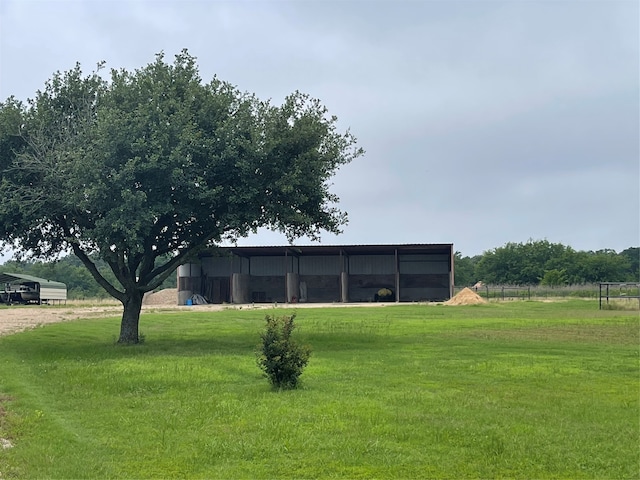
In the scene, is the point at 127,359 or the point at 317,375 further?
the point at 127,359

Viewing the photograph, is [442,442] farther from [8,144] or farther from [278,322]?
[8,144]

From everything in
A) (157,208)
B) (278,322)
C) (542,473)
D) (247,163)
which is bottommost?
(542,473)

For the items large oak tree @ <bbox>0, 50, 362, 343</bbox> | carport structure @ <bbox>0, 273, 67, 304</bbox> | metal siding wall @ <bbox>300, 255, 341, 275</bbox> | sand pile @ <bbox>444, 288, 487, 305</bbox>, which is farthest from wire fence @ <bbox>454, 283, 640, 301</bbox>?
large oak tree @ <bbox>0, 50, 362, 343</bbox>

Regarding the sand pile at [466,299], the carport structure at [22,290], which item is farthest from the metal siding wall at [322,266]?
the carport structure at [22,290]

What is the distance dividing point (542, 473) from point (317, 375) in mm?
7713

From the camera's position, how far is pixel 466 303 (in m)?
56.0

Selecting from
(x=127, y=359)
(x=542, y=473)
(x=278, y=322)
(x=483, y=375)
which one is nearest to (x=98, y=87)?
(x=127, y=359)

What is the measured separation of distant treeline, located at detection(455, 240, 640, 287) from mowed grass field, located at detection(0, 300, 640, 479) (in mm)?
92078

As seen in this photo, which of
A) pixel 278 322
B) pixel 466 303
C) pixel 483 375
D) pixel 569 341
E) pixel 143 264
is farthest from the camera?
pixel 466 303

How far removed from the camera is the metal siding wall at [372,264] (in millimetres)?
71625

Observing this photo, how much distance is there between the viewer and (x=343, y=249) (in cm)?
6869

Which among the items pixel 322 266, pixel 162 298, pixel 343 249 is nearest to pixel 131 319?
pixel 343 249

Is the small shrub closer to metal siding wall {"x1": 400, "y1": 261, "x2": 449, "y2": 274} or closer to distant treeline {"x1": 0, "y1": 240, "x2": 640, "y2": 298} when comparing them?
metal siding wall {"x1": 400, "y1": 261, "x2": 449, "y2": 274}

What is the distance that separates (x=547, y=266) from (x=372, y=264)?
177 ft
